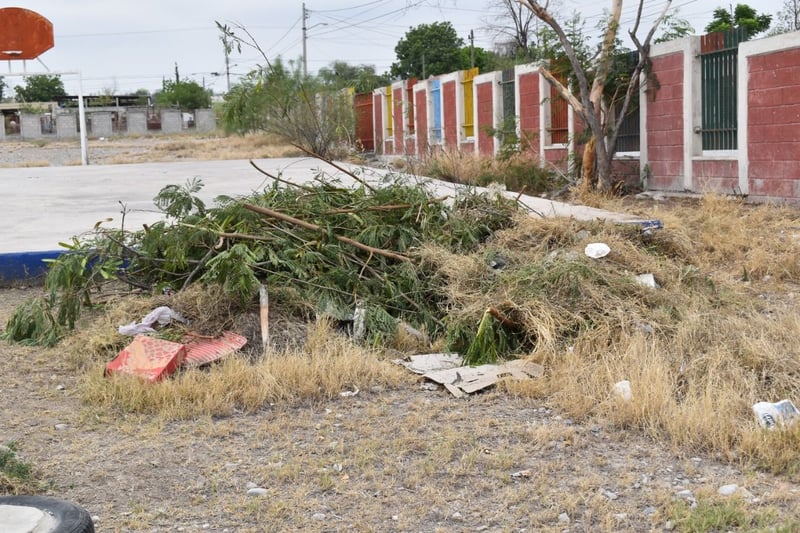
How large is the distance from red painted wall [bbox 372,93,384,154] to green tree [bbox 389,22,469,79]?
1569 inches

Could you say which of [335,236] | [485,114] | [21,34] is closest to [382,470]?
[335,236]

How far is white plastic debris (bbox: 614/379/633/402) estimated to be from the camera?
4500 millimetres

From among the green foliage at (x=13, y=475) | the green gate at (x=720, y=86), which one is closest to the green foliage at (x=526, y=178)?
the green gate at (x=720, y=86)

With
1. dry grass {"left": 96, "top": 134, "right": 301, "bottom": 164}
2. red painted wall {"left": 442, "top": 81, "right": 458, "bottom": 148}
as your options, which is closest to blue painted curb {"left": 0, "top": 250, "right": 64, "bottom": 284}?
red painted wall {"left": 442, "top": 81, "right": 458, "bottom": 148}

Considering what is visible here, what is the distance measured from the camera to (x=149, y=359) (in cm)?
533

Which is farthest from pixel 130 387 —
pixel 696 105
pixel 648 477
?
pixel 696 105

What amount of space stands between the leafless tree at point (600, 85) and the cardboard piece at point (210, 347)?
9.00m

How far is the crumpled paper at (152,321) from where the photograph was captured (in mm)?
5941

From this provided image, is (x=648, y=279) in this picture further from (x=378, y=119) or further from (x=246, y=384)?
(x=378, y=119)

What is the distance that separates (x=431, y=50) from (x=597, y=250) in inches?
2750

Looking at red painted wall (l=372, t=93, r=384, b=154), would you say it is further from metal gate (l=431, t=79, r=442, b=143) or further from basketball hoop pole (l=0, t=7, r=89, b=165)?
basketball hoop pole (l=0, t=7, r=89, b=165)

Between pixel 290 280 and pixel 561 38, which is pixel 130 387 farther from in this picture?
pixel 561 38

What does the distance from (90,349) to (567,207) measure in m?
4.85

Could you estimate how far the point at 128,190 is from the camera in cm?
1664
